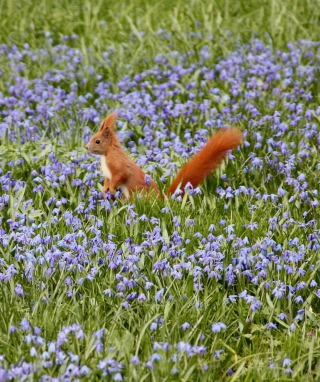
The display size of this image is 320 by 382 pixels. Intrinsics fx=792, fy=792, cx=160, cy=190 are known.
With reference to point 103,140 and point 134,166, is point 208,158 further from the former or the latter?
point 103,140

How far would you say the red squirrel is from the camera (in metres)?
4.82

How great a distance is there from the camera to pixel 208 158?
4.85 m

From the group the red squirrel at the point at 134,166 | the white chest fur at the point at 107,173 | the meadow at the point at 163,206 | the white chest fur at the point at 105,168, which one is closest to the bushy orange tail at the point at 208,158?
the red squirrel at the point at 134,166

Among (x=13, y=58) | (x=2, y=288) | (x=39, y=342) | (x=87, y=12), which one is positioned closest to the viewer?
(x=39, y=342)

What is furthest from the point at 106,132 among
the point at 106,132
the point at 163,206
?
the point at 163,206

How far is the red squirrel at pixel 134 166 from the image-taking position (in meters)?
4.82

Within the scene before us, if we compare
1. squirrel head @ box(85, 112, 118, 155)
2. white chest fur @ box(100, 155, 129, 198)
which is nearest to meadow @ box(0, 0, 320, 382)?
white chest fur @ box(100, 155, 129, 198)

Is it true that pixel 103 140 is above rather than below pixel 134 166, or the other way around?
above

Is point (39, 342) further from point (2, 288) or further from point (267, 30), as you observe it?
point (267, 30)

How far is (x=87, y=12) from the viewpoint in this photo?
8711 millimetres

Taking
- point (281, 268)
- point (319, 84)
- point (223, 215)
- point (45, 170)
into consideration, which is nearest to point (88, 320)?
point (281, 268)

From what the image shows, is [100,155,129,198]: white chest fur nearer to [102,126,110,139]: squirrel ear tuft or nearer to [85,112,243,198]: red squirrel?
[85,112,243,198]: red squirrel

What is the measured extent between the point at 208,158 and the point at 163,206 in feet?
1.38

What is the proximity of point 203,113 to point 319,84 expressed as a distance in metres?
1.20
